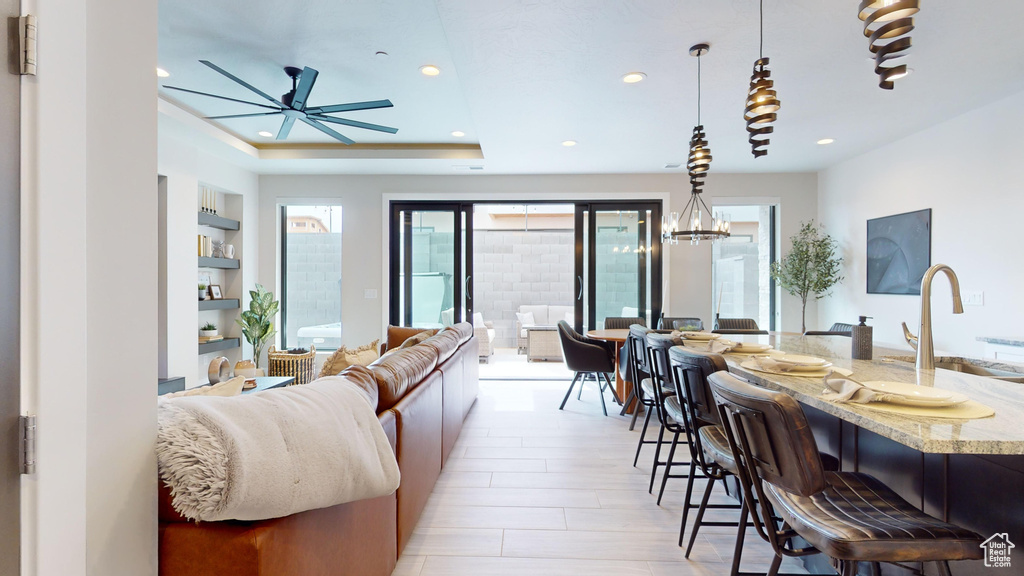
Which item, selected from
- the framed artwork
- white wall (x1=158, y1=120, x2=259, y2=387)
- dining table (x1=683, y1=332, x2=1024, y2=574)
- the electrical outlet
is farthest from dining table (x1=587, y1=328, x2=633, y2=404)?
white wall (x1=158, y1=120, x2=259, y2=387)

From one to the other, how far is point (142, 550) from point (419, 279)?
5.31 metres

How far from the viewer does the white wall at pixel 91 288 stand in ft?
2.70

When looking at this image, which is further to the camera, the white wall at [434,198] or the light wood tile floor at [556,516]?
the white wall at [434,198]

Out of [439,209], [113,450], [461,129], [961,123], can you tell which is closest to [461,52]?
[461,129]

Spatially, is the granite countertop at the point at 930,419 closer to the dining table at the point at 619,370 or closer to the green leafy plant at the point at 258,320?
the dining table at the point at 619,370

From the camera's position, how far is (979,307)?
12.1 feet

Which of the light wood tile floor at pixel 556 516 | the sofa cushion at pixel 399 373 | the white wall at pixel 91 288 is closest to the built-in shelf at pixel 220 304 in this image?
the light wood tile floor at pixel 556 516

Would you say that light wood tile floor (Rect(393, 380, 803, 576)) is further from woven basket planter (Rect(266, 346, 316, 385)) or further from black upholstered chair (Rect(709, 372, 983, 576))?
woven basket planter (Rect(266, 346, 316, 385))

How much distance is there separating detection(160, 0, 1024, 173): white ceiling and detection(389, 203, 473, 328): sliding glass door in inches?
60.1

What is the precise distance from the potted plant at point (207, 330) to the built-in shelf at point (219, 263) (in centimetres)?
69

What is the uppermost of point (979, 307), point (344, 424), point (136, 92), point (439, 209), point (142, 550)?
point (439, 209)

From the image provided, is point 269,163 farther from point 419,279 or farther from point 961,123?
point 961,123

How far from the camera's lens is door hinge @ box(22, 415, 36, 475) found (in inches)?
31.8

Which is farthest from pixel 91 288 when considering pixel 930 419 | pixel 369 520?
pixel 930 419
